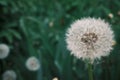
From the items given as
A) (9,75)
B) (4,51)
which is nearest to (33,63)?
(9,75)

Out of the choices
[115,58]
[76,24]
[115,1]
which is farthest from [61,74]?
[115,1]

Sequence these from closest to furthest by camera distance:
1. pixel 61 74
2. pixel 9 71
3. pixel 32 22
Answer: pixel 61 74
pixel 9 71
pixel 32 22

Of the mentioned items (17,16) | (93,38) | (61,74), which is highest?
(17,16)

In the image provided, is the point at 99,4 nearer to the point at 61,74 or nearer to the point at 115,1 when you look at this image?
the point at 115,1

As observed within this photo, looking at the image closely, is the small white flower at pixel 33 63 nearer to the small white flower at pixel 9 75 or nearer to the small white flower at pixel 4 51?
the small white flower at pixel 9 75

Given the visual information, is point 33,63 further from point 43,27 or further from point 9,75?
point 43,27

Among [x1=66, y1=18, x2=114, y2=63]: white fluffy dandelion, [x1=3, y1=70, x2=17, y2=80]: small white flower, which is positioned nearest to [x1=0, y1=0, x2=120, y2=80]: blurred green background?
[x1=3, y1=70, x2=17, y2=80]: small white flower

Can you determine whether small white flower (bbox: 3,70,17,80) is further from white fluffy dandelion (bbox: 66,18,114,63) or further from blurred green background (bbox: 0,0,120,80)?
white fluffy dandelion (bbox: 66,18,114,63)
